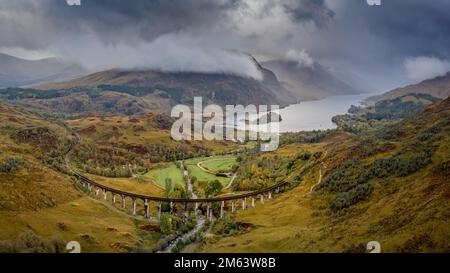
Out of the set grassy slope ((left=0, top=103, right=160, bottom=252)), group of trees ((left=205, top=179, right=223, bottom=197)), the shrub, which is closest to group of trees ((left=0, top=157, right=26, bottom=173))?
grassy slope ((left=0, top=103, right=160, bottom=252))

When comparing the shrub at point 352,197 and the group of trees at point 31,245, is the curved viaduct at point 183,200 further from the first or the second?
the group of trees at point 31,245

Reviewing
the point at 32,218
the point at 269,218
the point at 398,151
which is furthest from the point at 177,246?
the point at 398,151

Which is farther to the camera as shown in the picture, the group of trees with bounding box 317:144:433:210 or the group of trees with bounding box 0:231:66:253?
the group of trees with bounding box 317:144:433:210

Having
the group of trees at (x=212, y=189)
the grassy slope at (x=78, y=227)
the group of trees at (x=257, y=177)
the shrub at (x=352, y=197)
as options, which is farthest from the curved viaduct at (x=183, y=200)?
the shrub at (x=352, y=197)

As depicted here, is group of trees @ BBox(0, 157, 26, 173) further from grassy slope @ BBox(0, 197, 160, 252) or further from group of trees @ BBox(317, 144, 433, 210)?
group of trees @ BBox(317, 144, 433, 210)

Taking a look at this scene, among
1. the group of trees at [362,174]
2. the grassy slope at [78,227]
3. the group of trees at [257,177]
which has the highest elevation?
the group of trees at [362,174]

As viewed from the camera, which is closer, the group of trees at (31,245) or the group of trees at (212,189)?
the group of trees at (31,245)

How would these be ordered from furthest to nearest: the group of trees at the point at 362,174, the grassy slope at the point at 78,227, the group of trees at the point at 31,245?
the group of trees at the point at 362,174 < the grassy slope at the point at 78,227 < the group of trees at the point at 31,245

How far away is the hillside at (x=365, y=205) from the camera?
7802 centimetres

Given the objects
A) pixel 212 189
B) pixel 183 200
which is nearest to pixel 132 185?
A: pixel 212 189

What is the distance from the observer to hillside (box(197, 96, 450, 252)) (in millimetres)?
78019
